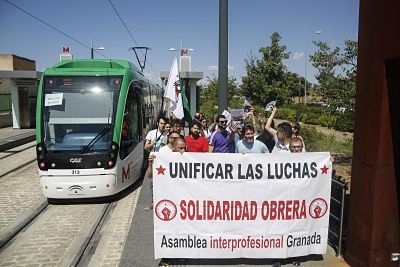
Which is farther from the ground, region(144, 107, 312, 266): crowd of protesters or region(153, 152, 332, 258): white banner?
region(144, 107, 312, 266): crowd of protesters

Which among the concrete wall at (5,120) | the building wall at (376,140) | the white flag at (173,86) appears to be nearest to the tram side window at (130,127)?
the white flag at (173,86)

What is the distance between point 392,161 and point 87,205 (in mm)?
6028

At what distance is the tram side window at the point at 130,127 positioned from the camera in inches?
336

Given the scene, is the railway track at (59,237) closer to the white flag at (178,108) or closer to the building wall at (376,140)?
the white flag at (178,108)

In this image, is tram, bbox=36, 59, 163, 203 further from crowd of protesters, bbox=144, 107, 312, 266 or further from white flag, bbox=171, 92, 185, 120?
white flag, bbox=171, 92, 185, 120

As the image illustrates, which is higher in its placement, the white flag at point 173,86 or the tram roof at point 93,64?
the tram roof at point 93,64

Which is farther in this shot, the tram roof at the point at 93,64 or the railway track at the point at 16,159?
the railway track at the point at 16,159

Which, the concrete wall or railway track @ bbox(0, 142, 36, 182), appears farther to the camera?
the concrete wall

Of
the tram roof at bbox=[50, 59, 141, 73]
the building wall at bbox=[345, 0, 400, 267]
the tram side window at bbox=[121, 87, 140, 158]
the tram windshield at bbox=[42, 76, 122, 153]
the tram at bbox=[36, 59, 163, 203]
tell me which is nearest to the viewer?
the building wall at bbox=[345, 0, 400, 267]

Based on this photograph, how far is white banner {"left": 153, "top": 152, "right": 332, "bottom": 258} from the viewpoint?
16.2 feet

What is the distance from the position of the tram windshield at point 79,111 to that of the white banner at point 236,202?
3.56 meters

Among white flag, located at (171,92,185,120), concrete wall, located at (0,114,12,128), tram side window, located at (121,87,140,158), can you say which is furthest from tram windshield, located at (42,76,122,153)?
concrete wall, located at (0,114,12,128)

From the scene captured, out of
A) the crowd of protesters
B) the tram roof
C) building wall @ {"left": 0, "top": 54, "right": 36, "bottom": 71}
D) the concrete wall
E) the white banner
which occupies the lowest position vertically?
the concrete wall

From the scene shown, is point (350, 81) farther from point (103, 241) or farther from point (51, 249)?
point (51, 249)
